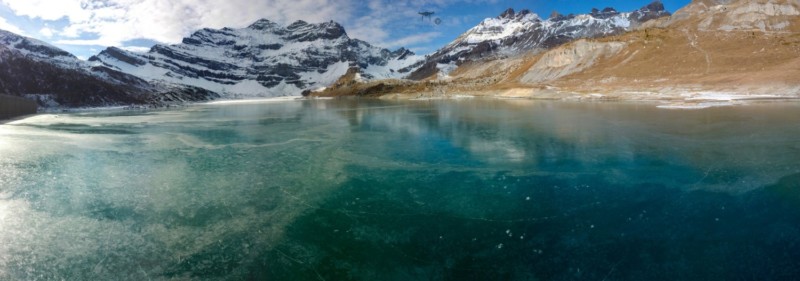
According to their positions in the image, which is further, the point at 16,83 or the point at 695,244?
the point at 16,83

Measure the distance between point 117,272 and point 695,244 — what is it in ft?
37.4

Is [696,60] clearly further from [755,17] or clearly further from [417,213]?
[417,213]

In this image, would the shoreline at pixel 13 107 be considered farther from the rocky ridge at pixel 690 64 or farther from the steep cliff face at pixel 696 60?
the steep cliff face at pixel 696 60

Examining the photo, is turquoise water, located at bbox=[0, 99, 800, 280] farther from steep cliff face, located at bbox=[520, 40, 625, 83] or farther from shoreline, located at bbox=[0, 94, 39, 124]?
steep cliff face, located at bbox=[520, 40, 625, 83]

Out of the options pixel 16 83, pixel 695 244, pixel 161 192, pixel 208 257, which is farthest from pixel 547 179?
pixel 16 83

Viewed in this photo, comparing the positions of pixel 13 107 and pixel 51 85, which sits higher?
pixel 51 85

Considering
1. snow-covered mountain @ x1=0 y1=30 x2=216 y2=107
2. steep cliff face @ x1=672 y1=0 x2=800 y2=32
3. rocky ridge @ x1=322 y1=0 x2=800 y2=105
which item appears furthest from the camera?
snow-covered mountain @ x1=0 y1=30 x2=216 y2=107

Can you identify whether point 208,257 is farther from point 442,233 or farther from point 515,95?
point 515,95

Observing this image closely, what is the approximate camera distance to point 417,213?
10555 mm

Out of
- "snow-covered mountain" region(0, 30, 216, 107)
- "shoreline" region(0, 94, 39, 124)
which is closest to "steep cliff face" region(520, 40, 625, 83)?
"shoreline" region(0, 94, 39, 124)

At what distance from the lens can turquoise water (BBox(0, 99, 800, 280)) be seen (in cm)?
769

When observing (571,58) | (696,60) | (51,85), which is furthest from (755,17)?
(51,85)

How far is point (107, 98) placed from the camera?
12150 centimetres

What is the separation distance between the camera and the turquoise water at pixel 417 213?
7691 mm
